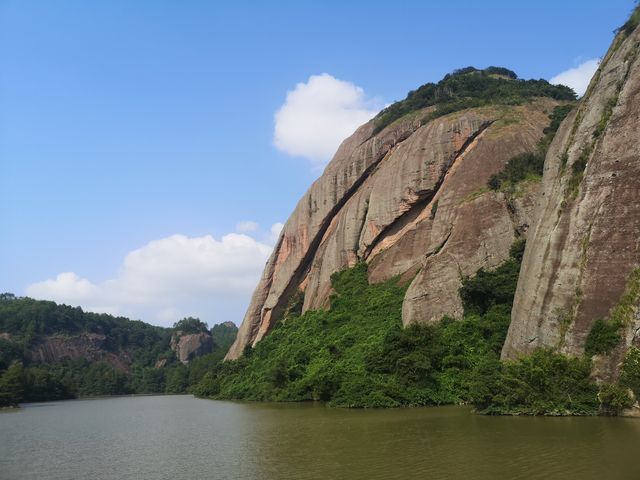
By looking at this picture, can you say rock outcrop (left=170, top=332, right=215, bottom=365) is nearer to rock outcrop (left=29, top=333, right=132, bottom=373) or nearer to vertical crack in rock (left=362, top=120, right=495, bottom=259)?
rock outcrop (left=29, top=333, right=132, bottom=373)

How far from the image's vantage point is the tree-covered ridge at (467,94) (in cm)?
4338

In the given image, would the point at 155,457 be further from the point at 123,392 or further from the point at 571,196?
the point at 123,392

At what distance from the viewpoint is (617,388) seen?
663 inches

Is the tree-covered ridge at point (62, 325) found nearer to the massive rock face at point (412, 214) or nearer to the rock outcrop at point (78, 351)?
the rock outcrop at point (78, 351)

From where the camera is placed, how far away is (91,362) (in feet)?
353

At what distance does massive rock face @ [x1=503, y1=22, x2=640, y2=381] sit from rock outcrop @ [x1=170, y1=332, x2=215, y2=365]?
10342 centimetres

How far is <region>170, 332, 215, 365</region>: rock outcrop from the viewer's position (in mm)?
117625

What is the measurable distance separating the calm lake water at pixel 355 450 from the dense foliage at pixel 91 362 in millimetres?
40857

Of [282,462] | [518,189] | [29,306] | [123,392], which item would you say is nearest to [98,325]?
[29,306]

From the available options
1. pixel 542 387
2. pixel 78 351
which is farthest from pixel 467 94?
pixel 78 351

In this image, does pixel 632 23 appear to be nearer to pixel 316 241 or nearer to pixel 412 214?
pixel 412 214

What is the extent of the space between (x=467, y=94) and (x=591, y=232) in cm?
3167

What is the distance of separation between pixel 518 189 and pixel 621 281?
13966 mm

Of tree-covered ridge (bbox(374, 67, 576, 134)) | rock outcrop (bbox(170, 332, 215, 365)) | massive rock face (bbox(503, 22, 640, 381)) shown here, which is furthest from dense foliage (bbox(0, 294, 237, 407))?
massive rock face (bbox(503, 22, 640, 381))
